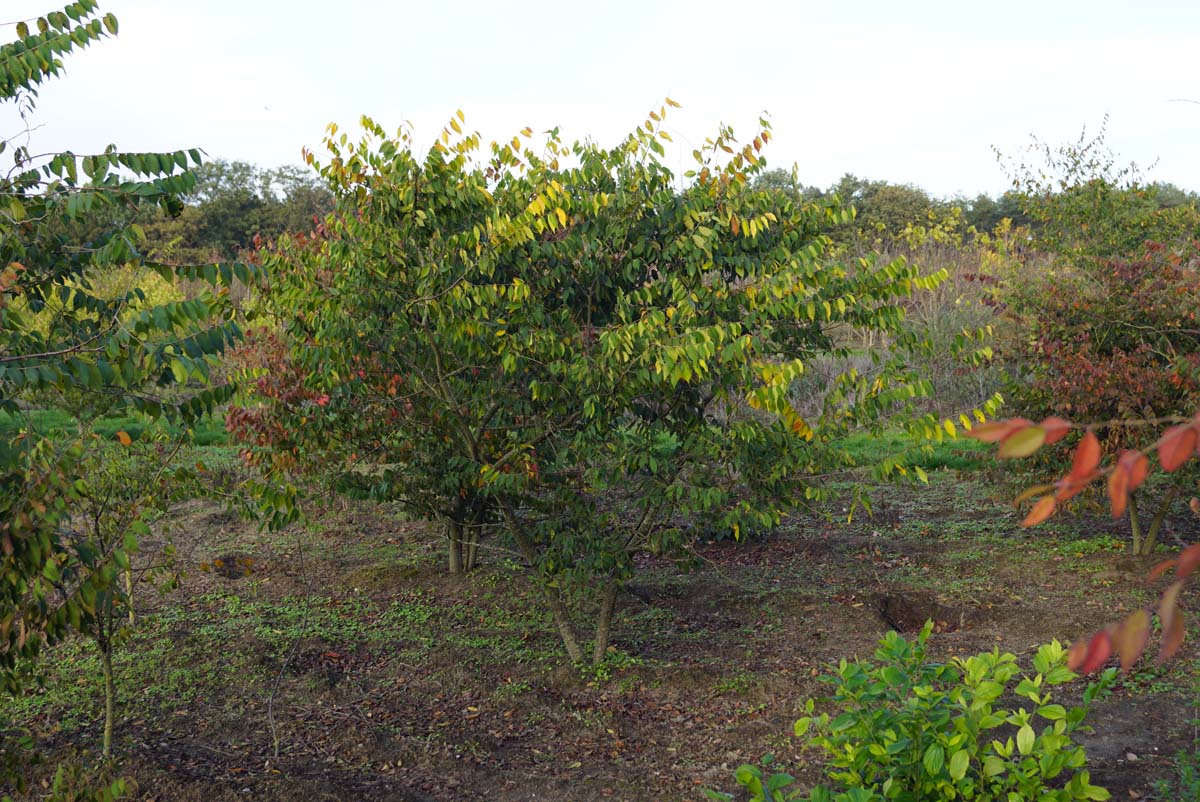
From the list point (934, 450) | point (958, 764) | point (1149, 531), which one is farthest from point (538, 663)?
A: point (934, 450)

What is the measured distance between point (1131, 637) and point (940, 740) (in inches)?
93.6

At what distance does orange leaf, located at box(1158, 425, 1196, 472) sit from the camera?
Answer: 3.03 ft

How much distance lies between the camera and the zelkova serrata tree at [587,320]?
454 centimetres

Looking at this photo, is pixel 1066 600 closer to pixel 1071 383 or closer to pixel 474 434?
pixel 1071 383

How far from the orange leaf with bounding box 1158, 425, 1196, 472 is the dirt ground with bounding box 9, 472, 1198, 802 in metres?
3.32

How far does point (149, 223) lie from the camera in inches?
1153

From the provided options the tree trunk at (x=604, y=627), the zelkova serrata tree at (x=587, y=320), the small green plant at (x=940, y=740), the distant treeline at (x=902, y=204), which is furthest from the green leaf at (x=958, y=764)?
the distant treeline at (x=902, y=204)

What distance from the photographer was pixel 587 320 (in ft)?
16.7

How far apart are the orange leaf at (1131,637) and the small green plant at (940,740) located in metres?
2.07

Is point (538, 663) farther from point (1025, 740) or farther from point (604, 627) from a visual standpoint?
point (1025, 740)

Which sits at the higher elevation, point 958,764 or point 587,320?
point 587,320

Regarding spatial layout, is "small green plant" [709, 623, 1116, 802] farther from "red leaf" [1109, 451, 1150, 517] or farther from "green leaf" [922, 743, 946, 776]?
"red leaf" [1109, 451, 1150, 517]

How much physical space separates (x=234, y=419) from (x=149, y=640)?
153 centimetres

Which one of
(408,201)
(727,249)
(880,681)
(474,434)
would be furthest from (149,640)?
(880,681)
